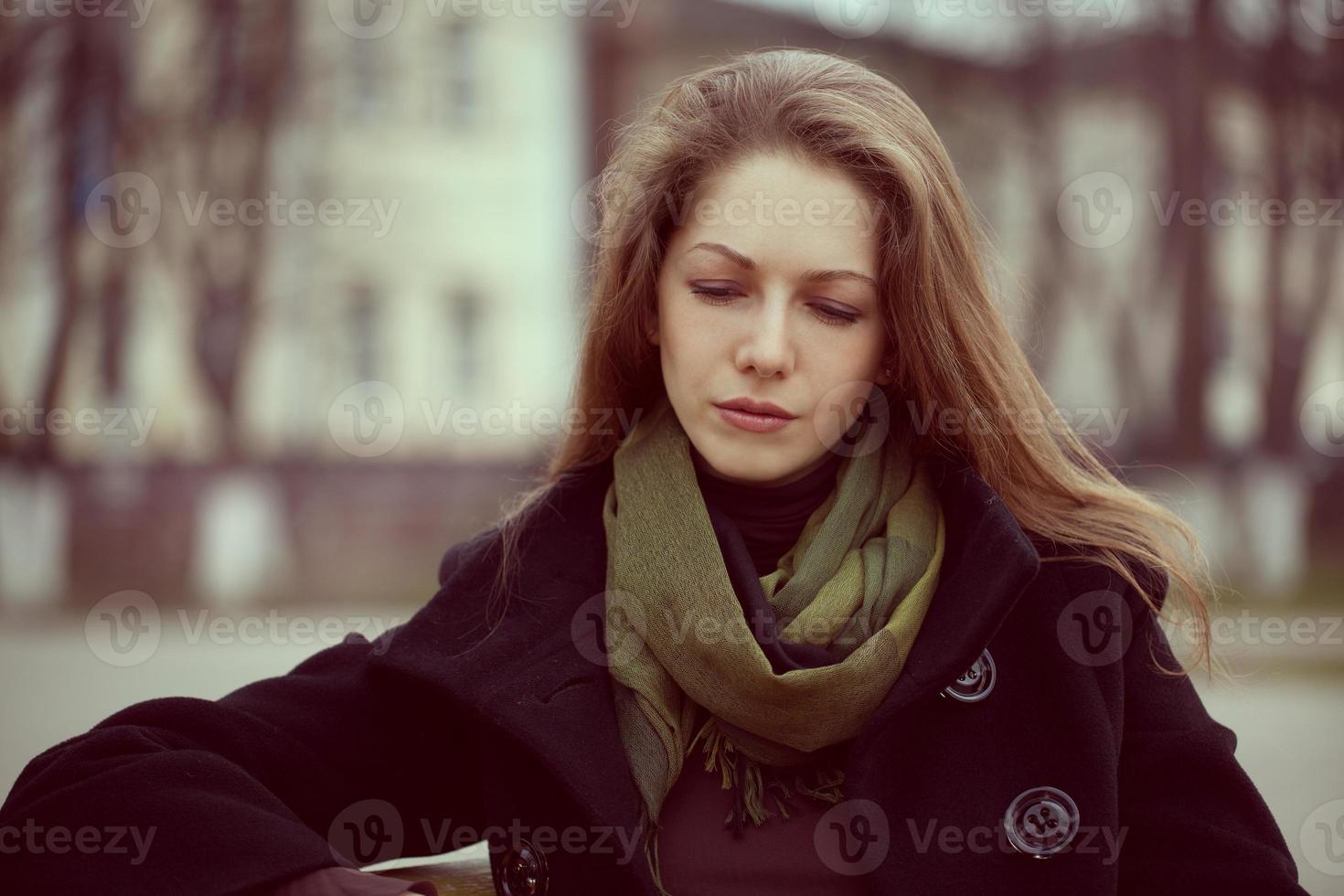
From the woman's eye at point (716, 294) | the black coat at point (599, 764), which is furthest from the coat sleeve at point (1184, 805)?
the woman's eye at point (716, 294)

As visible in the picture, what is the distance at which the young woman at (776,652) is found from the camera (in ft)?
7.52

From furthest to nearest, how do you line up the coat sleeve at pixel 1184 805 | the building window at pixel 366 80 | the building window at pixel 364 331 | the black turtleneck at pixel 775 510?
the building window at pixel 364 331 < the building window at pixel 366 80 < the black turtleneck at pixel 775 510 < the coat sleeve at pixel 1184 805

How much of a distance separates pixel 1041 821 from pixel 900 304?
0.92m

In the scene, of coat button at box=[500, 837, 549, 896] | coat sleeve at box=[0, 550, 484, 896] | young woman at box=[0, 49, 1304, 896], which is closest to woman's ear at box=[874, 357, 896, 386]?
young woman at box=[0, 49, 1304, 896]

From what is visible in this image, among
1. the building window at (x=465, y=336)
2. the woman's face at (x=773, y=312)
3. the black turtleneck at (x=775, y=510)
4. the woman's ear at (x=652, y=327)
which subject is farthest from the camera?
the building window at (x=465, y=336)

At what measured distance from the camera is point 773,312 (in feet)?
8.14

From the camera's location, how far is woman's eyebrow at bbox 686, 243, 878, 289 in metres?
2.50

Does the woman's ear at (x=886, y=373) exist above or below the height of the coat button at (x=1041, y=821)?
above

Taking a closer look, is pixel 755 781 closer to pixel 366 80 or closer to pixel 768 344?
pixel 768 344

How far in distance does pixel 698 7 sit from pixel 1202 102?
996 centimetres

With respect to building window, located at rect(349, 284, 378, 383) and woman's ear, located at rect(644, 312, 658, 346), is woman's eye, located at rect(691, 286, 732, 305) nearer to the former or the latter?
woman's ear, located at rect(644, 312, 658, 346)

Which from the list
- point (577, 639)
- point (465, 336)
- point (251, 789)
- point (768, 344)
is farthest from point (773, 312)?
point (465, 336)

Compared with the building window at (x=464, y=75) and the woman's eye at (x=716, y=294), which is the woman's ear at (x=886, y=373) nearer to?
the woman's eye at (x=716, y=294)

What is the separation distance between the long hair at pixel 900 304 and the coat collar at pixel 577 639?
0.07m
